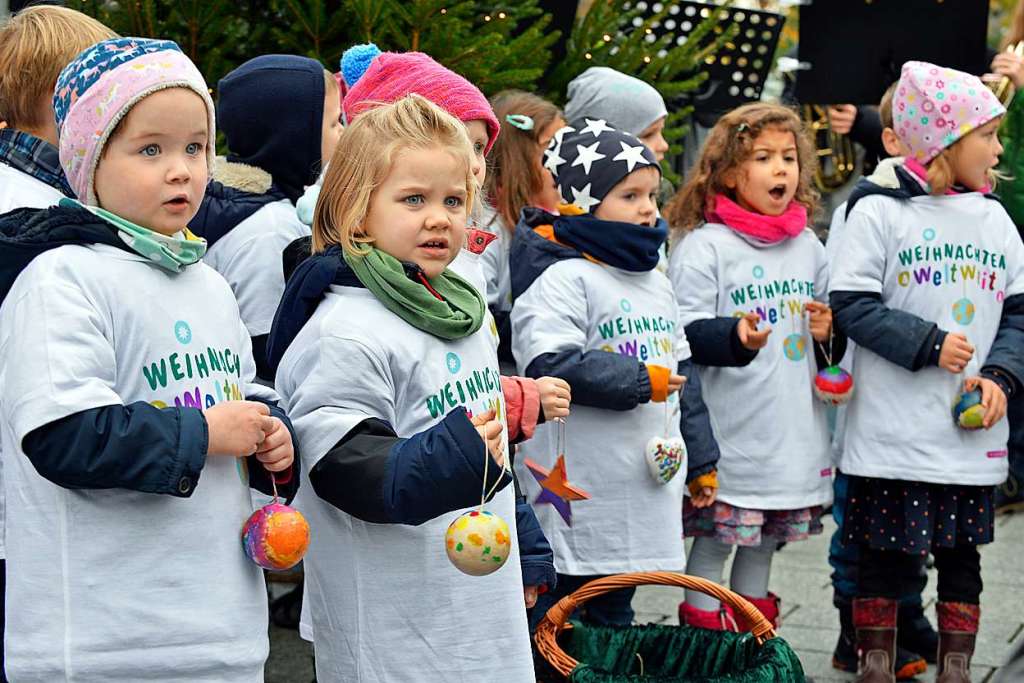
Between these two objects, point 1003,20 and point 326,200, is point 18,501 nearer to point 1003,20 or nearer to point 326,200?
point 326,200

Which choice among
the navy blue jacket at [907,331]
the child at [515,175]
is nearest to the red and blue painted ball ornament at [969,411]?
the navy blue jacket at [907,331]

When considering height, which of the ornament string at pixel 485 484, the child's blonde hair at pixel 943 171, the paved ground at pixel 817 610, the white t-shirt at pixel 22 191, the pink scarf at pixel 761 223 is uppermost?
the white t-shirt at pixel 22 191

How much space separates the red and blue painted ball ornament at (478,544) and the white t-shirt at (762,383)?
239cm

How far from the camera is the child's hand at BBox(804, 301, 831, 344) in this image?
4.79 m

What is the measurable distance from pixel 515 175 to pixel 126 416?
260 cm

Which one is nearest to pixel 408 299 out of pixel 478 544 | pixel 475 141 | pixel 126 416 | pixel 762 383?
pixel 478 544

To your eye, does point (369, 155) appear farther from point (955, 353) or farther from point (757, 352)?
point (955, 353)

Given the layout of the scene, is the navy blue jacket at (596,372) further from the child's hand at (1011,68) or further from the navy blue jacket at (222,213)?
the child's hand at (1011,68)

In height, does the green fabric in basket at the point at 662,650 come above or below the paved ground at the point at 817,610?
above

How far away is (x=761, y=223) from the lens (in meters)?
4.85

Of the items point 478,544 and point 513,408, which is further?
point 513,408

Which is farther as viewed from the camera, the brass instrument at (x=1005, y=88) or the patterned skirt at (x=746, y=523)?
the brass instrument at (x=1005, y=88)

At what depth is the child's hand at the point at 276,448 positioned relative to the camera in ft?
8.25

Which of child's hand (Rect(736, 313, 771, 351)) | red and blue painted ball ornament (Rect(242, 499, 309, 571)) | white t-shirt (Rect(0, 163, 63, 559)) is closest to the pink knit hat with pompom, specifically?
white t-shirt (Rect(0, 163, 63, 559))
